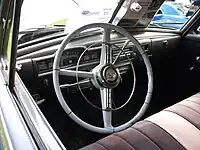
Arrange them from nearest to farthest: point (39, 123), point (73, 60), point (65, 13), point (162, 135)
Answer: point (39, 123), point (162, 135), point (73, 60), point (65, 13)

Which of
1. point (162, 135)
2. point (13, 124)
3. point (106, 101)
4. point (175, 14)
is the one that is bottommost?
point (162, 135)

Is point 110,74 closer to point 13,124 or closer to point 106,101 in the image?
point 106,101

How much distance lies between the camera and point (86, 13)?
2.25 m

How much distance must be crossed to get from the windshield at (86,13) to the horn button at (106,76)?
373 mm

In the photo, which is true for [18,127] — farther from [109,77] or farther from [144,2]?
[144,2]

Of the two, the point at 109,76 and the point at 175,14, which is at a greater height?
the point at 175,14

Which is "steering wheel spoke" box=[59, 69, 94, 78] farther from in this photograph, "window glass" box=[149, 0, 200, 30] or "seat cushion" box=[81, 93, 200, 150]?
"window glass" box=[149, 0, 200, 30]

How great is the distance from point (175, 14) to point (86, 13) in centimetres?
131

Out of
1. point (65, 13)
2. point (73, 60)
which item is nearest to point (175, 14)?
point (65, 13)

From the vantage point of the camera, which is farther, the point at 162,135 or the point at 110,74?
the point at 110,74

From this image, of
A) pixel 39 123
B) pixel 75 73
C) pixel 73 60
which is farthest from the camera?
pixel 73 60

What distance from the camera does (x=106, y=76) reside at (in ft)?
5.94

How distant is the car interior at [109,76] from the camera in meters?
1.80

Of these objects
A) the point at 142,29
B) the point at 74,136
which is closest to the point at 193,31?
the point at 142,29
